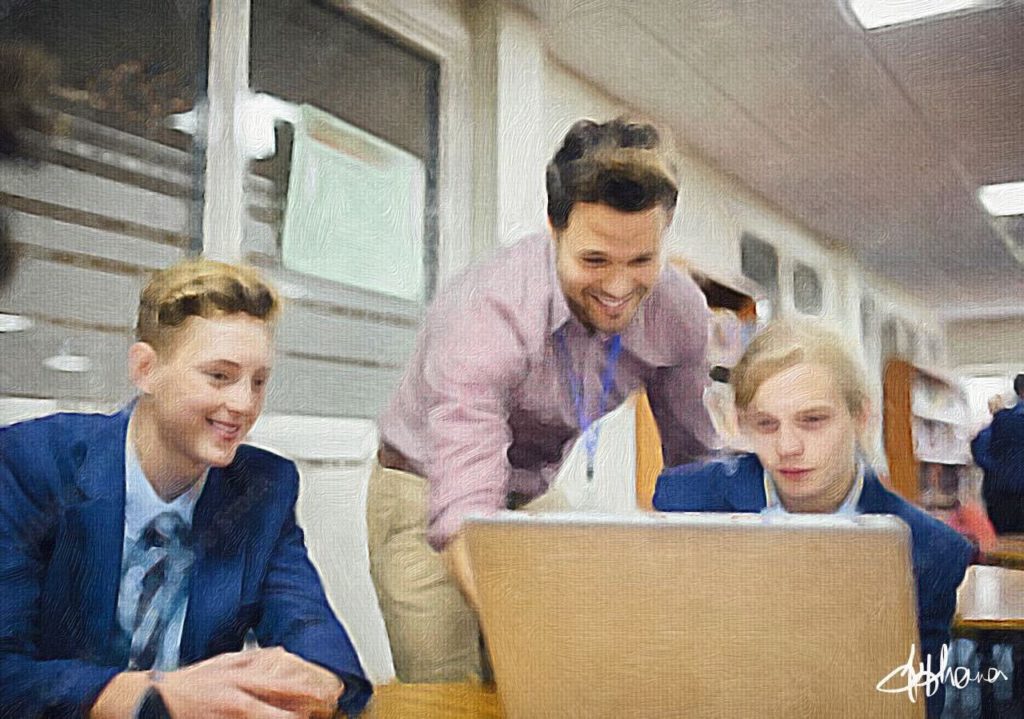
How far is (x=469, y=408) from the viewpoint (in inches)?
63.0

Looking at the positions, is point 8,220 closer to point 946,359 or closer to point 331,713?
point 331,713

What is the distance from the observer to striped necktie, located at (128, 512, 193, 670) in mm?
1562

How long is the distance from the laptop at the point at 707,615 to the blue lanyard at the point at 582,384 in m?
0.15

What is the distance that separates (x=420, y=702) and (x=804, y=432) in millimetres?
710

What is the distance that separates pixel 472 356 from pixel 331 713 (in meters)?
0.59

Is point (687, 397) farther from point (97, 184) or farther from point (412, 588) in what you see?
point (97, 184)

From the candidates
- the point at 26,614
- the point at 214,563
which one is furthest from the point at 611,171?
the point at 26,614

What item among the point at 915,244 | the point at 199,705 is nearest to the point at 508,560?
the point at 199,705

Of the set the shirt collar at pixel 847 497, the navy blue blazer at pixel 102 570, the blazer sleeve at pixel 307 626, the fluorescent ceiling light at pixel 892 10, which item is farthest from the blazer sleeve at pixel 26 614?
the fluorescent ceiling light at pixel 892 10

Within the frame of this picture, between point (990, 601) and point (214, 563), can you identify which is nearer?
point (990, 601)

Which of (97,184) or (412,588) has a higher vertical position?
(97,184)

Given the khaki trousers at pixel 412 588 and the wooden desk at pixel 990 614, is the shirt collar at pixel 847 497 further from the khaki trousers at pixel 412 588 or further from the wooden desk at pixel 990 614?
the khaki trousers at pixel 412 588

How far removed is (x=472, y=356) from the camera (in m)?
1.62

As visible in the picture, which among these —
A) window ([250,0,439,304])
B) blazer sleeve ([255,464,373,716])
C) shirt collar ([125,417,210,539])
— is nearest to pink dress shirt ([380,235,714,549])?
window ([250,0,439,304])
